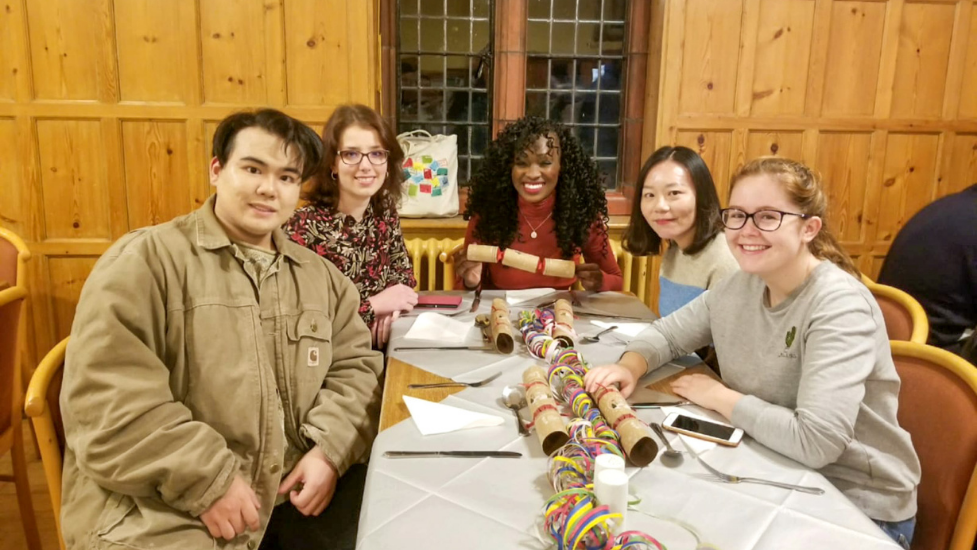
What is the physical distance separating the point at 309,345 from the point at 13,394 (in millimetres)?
1110

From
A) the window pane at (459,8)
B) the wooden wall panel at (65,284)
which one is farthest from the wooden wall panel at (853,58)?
the wooden wall panel at (65,284)

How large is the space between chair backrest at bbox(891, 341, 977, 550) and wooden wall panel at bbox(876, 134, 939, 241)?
252 centimetres

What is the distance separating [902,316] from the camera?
1843 millimetres

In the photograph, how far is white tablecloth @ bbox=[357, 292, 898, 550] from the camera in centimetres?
94

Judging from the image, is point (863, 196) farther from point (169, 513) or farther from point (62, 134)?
point (62, 134)

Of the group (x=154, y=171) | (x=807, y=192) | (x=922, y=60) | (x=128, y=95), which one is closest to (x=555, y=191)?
(x=807, y=192)

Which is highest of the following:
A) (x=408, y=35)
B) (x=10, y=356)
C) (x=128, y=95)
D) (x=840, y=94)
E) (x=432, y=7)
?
(x=432, y=7)

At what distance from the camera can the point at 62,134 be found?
122 inches

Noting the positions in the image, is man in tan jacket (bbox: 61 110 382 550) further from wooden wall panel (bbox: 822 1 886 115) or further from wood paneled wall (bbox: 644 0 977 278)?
wooden wall panel (bbox: 822 1 886 115)

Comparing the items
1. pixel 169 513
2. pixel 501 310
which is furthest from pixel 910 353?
pixel 169 513

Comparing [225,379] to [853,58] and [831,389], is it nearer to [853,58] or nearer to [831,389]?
[831,389]

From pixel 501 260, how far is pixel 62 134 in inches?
89.5

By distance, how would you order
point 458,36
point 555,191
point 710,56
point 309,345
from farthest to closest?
1. point 458,36
2. point 710,56
3. point 555,191
4. point 309,345

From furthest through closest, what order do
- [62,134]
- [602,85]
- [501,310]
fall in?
[602,85], [62,134], [501,310]
